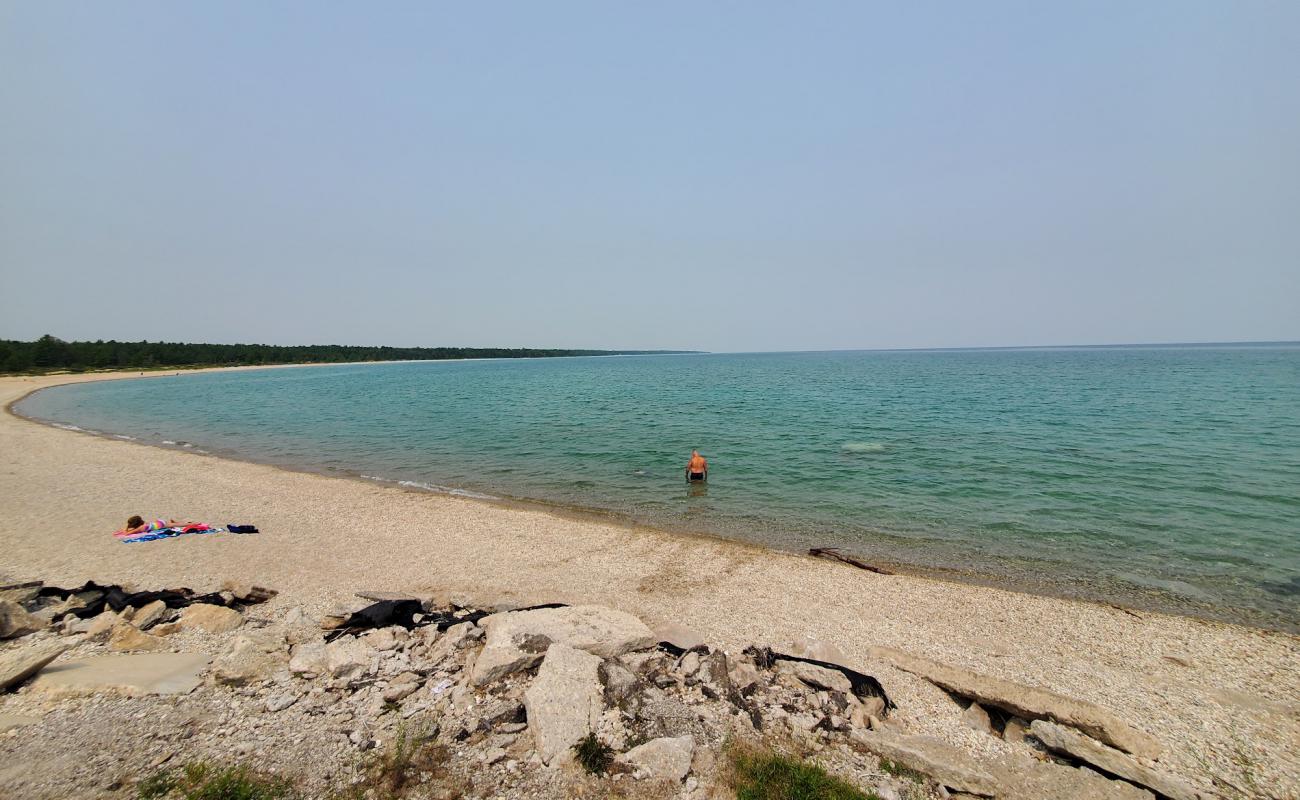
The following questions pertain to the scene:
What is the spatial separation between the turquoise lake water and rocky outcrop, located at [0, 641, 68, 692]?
1227cm

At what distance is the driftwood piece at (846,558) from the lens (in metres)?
13.1

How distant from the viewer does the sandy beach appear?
7176 mm

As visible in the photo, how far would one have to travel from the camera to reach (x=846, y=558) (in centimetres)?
1379

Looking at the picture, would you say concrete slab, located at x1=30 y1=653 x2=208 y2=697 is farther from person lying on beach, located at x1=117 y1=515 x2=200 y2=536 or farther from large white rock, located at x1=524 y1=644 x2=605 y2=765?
person lying on beach, located at x1=117 y1=515 x2=200 y2=536

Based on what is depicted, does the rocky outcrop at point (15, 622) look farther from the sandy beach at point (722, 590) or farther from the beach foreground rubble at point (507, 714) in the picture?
the sandy beach at point (722, 590)

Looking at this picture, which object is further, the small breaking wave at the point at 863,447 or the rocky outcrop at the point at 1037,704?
the small breaking wave at the point at 863,447

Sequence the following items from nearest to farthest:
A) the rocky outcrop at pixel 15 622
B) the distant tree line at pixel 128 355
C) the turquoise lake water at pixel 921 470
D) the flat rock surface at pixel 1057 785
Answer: the flat rock surface at pixel 1057 785
the rocky outcrop at pixel 15 622
the turquoise lake water at pixel 921 470
the distant tree line at pixel 128 355

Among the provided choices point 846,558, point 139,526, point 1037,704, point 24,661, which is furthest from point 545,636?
point 139,526

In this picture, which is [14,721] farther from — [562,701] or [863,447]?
[863,447]

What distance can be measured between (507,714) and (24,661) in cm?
675

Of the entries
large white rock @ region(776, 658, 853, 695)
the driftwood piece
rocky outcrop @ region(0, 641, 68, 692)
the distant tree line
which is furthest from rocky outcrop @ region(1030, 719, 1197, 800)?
the distant tree line

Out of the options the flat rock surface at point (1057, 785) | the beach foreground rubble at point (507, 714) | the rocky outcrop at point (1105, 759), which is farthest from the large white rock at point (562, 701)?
the rocky outcrop at point (1105, 759)

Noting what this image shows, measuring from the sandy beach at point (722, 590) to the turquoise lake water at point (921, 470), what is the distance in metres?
1.90

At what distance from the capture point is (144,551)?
1334cm
